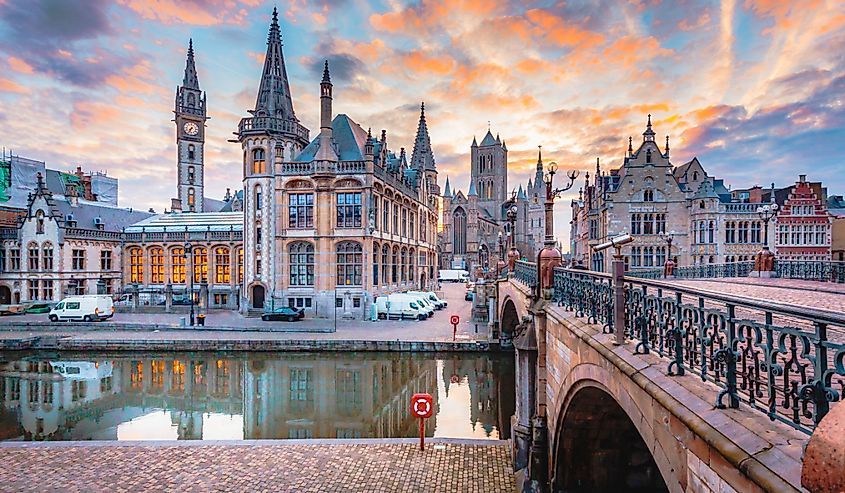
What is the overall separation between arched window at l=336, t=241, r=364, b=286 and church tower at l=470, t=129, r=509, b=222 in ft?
244

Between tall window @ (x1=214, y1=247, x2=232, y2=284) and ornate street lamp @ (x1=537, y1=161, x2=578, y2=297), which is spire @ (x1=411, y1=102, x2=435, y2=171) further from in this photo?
ornate street lamp @ (x1=537, y1=161, x2=578, y2=297)

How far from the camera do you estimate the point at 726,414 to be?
11.6 feet

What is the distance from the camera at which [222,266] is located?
43969 millimetres

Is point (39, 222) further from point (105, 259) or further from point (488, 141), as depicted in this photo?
point (488, 141)

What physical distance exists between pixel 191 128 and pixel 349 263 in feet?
130

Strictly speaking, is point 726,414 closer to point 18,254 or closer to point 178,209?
point 18,254

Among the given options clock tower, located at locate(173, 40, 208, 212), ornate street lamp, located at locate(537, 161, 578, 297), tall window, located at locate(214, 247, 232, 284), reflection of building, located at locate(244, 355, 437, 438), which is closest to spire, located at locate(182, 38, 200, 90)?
clock tower, located at locate(173, 40, 208, 212)

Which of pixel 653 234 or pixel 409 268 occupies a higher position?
pixel 653 234

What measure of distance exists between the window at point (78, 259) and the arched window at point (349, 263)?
85.3ft

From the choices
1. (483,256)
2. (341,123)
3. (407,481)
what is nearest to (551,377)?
(407,481)

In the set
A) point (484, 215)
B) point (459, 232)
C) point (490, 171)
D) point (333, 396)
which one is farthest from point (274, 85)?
point (490, 171)

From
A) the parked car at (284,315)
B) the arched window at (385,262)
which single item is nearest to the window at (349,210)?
the arched window at (385,262)

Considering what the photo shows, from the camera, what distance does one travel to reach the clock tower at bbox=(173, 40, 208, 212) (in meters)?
60.2

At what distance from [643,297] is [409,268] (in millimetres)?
41073
